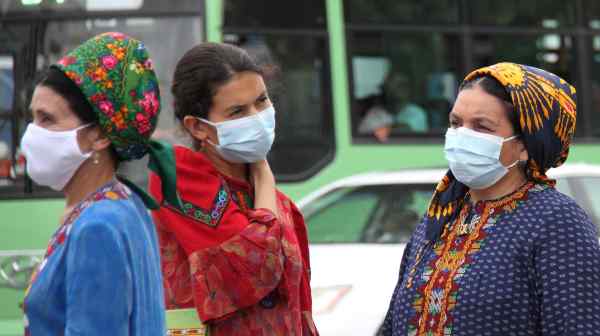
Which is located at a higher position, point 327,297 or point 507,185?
point 507,185

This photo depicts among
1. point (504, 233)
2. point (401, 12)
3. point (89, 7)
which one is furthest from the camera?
point (401, 12)

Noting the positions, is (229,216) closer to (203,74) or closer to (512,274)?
(203,74)

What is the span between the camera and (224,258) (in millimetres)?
3379

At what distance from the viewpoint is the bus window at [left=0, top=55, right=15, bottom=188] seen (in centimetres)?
853

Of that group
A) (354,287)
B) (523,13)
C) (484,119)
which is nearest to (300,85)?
(523,13)

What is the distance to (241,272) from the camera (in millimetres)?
3359

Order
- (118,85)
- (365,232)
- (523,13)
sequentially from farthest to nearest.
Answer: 1. (523,13)
2. (365,232)
3. (118,85)

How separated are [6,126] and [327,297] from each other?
9.78ft

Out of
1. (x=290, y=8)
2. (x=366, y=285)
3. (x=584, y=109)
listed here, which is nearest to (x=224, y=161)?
(x=366, y=285)

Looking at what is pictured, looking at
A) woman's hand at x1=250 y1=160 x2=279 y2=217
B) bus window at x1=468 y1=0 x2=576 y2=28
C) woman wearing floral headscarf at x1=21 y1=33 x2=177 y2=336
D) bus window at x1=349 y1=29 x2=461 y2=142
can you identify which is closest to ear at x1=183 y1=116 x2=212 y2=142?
woman's hand at x1=250 y1=160 x2=279 y2=217

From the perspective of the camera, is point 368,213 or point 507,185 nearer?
point 507,185

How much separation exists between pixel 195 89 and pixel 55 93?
0.77 m

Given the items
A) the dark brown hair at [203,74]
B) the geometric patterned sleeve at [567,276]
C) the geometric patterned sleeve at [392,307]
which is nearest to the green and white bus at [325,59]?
the dark brown hair at [203,74]

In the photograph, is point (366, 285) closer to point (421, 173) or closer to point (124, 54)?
point (421, 173)
